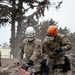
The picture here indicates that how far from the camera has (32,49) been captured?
10.6m

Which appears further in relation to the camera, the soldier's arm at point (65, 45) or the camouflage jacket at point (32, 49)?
the camouflage jacket at point (32, 49)

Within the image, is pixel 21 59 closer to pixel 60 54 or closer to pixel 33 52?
pixel 33 52

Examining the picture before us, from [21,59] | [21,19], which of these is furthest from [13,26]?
[21,59]

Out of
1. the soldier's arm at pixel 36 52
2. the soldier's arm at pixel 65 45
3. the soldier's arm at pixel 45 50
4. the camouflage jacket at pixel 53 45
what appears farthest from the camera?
the soldier's arm at pixel 36 52

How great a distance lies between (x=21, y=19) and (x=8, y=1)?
234 cm

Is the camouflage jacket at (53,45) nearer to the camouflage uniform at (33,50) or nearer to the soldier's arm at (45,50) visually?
the soldier's arm at (45,50)

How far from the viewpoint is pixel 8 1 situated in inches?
1543

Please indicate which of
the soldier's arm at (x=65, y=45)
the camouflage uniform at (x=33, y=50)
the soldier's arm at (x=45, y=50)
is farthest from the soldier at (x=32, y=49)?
the soldier's arm at (x=65, y=45)

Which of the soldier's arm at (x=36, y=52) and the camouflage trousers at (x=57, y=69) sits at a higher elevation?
the soldier's arm at (x=36, y=52)

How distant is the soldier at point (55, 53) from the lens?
9953 mm

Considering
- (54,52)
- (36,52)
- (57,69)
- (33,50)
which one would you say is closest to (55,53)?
(54,52)

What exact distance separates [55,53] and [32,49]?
0.93 m

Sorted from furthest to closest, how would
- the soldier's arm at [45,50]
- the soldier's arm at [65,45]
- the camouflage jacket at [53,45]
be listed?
the soldier's arm at [45,50], the camouflage jacket at [53,45], the soldier's arm at [65,45]

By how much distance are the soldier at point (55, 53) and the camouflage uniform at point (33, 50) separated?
1.08 feet
